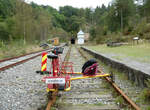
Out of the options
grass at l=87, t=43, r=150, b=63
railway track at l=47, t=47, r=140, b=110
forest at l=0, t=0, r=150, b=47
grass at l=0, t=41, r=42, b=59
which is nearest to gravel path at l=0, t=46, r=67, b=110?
railway track at l=47, t=47, r=140, b=110

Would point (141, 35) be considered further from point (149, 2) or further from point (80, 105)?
point (80, 105)

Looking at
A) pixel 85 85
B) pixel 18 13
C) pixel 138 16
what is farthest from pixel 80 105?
pixel 138 16

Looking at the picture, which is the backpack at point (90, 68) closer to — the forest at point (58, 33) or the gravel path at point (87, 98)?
the gravel path at point (87, 98)

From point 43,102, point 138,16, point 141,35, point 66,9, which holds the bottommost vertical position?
point 43,102

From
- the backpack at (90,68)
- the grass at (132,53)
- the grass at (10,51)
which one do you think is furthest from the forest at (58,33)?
the backpack at (90,68)

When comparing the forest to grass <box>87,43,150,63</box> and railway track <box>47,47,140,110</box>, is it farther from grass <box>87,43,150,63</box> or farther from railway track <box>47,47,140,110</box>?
railway track <box>47,47,140,110</box>

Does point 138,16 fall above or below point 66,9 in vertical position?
below

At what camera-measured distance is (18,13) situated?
35125 millimetres

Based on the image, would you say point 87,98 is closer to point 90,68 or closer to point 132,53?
point 90,68

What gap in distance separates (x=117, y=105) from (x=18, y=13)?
35192 mm

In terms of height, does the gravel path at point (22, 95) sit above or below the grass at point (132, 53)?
below

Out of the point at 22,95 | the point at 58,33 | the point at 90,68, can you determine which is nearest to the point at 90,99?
the point at 90,68

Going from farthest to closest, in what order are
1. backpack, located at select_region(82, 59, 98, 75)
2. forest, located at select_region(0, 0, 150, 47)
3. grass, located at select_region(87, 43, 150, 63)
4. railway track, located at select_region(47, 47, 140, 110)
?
forest, located at select_region(0, 0, 150, 47)
grass, located at select_region(87, 43, 150, 63)
backpack, located at select_region(82, 59, 98, 75)
railway track, located at select_region(47, 47, 140, 110)

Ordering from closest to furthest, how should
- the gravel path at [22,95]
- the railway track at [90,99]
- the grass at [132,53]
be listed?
1. the railway track at [90,99]
2. the gravel path at [22,95]
3. the grass at [132,53]
